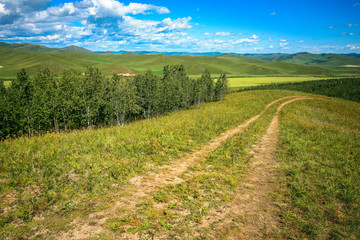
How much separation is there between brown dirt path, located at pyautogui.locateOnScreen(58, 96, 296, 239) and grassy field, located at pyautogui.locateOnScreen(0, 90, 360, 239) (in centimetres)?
9

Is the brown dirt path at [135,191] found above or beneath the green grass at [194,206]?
above

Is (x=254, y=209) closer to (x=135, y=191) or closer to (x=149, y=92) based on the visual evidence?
(x=135, y=191)

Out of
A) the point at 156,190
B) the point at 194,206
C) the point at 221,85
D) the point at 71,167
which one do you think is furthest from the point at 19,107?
the point at 221,85

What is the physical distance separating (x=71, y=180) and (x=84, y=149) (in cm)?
280

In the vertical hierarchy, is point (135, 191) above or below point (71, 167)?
below

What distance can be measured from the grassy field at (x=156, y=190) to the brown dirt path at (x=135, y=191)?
9cm

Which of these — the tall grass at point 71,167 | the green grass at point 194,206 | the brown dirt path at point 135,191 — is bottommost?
the green grass at point 194,206

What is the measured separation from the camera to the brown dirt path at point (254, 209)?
5.88 m

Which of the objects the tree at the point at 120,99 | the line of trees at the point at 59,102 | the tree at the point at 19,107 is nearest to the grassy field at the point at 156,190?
the line of trees at the point at 59,102

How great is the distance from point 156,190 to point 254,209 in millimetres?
4046

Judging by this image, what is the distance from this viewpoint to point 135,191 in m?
7.63

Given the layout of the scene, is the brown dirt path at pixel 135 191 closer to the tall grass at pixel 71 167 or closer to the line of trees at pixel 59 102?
the tall grass at pixel 71 167

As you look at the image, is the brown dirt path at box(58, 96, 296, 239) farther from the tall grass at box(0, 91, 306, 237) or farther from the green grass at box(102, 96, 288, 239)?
the tall grass at box(0, 91, 306, 237)

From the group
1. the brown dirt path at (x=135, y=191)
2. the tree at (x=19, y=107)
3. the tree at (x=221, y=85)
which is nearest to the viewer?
the brown dirt path at (x=135, y=191)
